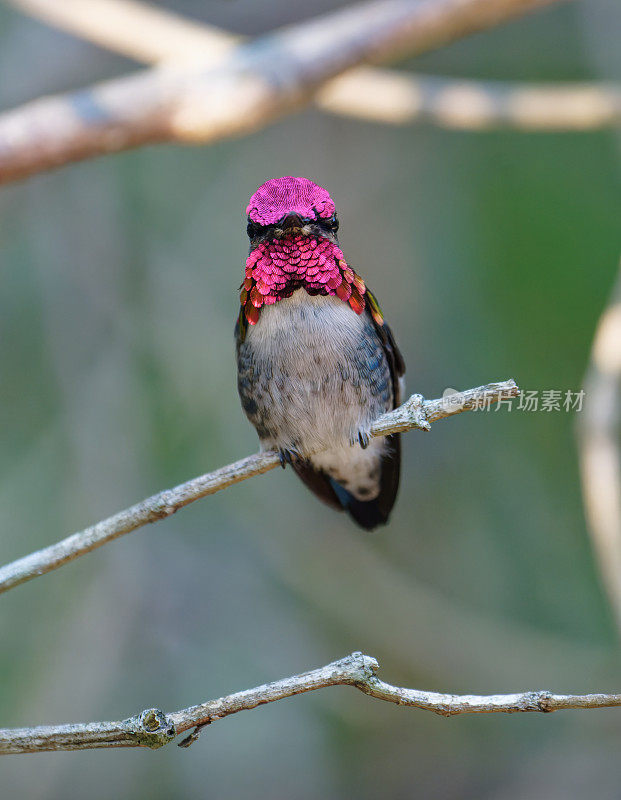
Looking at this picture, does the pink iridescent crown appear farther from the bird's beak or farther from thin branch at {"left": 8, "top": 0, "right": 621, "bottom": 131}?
thin branch at {"left": 8, "top": 0, "right": 621, "bottom": 131}

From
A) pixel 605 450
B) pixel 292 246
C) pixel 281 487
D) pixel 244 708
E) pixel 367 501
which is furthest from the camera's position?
pixel 281 487

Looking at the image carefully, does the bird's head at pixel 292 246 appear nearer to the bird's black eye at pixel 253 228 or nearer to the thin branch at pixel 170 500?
the bird's black eye at pixel 253 228

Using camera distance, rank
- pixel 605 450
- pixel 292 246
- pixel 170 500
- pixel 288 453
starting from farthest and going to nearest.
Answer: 1. pixel 605 450
2. pixel 288 453
3. pixel 292 246
4. pixel 170 500

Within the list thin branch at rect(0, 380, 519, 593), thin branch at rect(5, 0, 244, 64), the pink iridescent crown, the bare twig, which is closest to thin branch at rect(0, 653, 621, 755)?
thin branch at rect(0, 380, 519, 593)

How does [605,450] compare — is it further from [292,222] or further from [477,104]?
[292,222]

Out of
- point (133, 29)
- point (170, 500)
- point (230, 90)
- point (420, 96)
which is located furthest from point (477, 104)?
point (170, 500)

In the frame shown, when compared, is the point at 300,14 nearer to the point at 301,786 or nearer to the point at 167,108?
the point at 167,108

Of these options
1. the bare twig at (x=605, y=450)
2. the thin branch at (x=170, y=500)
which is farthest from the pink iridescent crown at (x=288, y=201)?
the bare twig at (x=605, y=450)
